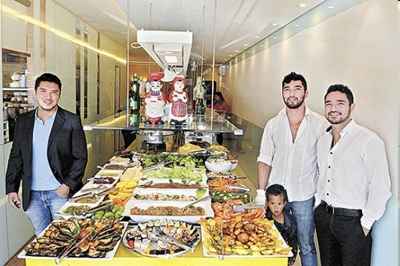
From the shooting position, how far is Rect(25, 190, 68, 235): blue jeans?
9.16ft

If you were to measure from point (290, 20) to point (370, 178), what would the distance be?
328 cm

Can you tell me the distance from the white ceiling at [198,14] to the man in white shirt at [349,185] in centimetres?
190

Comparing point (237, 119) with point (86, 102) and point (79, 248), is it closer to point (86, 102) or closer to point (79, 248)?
point (86, 102)

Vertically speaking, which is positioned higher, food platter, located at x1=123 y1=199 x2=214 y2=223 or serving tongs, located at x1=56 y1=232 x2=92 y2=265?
food platter, located at x1=123 y1=199 x2=214 y2=223

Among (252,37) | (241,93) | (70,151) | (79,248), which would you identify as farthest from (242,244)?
(241,93)

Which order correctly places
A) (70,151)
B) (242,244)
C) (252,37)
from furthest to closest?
(252,37)
(70,151)
(242,244)

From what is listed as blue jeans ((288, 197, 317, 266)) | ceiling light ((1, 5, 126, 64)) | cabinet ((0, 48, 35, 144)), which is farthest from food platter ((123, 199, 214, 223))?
ceiling light ((1, 5, 126, 64))

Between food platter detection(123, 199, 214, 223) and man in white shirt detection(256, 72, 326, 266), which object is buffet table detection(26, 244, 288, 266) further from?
man in white shirt detection(256, 72, 326, 266)

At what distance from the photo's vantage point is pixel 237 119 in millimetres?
10500

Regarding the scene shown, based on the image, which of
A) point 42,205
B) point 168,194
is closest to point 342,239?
point 168,194

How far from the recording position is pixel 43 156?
2775 mm

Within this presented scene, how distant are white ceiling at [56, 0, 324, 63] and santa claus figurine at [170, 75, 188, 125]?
143 cm

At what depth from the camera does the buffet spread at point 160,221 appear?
1.88m

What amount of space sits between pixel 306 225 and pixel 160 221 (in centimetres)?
127
